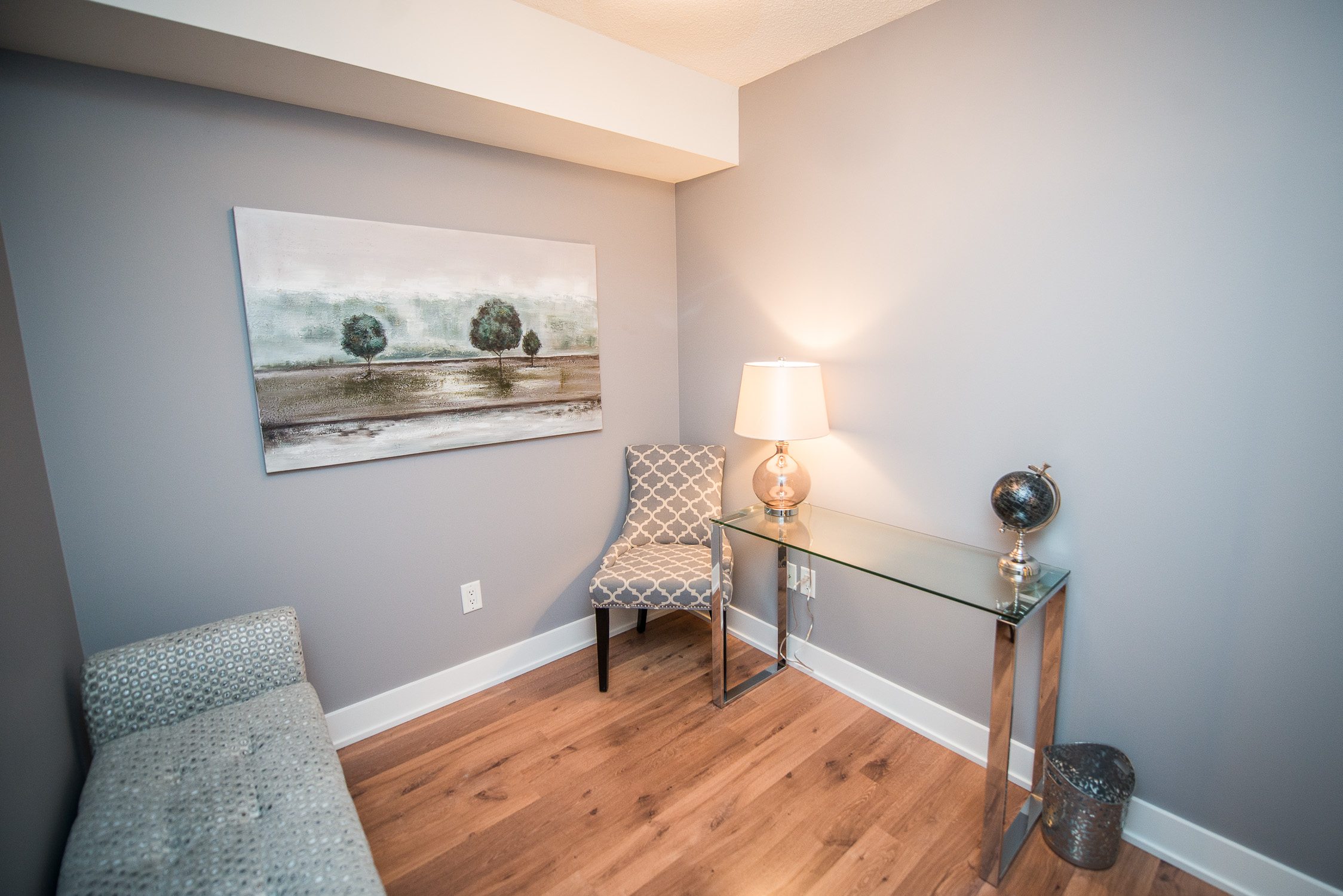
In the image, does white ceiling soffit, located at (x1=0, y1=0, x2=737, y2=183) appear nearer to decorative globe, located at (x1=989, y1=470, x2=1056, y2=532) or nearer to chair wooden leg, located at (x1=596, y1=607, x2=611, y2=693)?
decorative globe, located at (x1=989, y1=470, x2=1056, y2=532)

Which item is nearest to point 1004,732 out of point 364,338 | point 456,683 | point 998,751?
point 998,751

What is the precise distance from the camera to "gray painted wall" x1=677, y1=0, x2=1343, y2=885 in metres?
1.33

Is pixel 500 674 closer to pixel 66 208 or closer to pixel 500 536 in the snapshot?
pixel 500 536

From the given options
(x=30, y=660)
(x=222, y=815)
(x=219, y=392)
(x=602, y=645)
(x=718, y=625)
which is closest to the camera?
(x=222, y=815)

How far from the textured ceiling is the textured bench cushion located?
7.29 feet

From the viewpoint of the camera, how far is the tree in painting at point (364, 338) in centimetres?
197

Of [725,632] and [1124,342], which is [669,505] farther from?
[1124,342]

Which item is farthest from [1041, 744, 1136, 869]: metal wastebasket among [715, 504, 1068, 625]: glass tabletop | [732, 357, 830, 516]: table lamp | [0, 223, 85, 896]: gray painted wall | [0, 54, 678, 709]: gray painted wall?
[0, 223, 85, 896]: gray painted wall

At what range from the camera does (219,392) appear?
180cm

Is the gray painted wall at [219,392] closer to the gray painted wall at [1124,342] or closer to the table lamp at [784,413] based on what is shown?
the table lamp at [784,413]

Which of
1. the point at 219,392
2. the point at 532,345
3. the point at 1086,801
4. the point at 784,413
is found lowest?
the point at 1086,801

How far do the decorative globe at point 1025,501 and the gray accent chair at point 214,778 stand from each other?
1.75 metres

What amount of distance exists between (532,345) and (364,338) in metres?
0.62

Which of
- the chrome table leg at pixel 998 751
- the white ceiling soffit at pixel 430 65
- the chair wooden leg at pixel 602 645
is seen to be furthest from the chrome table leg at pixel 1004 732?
the white ceiling soffit at pixel 430 65
